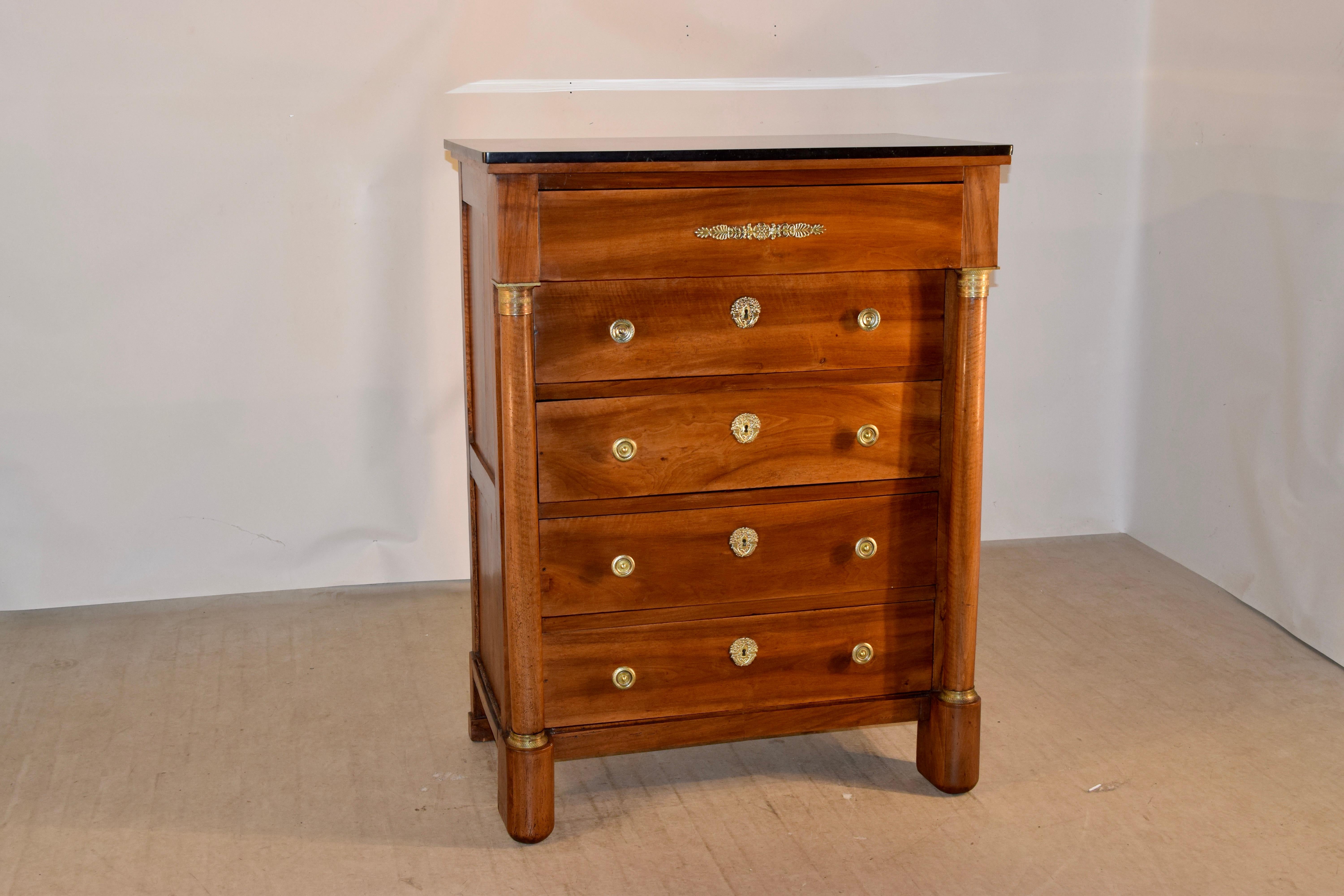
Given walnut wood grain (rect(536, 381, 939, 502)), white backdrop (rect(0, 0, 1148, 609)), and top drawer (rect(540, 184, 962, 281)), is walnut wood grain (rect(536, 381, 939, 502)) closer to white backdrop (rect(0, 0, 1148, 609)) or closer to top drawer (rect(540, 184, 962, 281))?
top drawer (rect(540, 184, 962, 281))

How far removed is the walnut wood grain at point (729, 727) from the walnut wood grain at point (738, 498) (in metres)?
0.34

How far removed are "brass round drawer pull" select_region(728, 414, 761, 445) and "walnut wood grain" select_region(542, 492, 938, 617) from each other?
0.11m

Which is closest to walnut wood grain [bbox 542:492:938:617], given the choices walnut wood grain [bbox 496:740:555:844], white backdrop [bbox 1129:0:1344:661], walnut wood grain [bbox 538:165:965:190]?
walnut wood grain [bbox 496:740:555:844]

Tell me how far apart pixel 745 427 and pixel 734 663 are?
1.26 feet

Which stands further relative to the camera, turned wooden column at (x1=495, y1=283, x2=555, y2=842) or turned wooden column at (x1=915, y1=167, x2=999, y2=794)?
turned wooden column at (x1=915, y1=167, x2=999, y2=794)

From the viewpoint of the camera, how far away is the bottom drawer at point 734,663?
196 centimetres

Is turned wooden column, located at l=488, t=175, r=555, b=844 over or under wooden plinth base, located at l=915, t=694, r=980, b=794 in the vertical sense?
over

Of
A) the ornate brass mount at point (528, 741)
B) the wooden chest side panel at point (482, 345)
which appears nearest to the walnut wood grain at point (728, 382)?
the wooden chest side panel at point (482, 345)

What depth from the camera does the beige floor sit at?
1894 millimetres

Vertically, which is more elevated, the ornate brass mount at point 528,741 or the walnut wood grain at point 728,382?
the walnut wood grain at point 728,382

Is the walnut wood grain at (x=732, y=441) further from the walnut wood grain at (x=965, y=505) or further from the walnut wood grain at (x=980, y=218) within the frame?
the walnut wood grain at (x=980, y=218)

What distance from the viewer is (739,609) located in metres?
2.01

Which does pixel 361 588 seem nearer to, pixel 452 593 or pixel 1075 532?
pixel 452 593

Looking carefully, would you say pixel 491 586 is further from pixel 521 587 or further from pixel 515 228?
pixel 515 228
